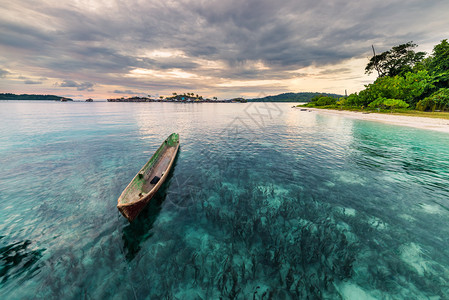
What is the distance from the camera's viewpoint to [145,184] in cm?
1284

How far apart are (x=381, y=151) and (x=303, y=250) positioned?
84.3ft

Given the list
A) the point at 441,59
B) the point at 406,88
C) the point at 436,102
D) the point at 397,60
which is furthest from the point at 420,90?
the point at 397,60

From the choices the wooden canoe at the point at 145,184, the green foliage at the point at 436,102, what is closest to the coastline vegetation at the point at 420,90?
the green foliage at the point at 436,102

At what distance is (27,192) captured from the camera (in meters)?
12.9

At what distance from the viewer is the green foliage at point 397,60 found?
77938mm

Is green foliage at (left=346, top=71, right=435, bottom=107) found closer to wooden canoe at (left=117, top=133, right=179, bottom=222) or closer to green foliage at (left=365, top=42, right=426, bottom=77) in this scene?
green foliage at (left=365, top=42, right=426, bottom=77)

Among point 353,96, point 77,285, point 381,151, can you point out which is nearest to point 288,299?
point 77,285

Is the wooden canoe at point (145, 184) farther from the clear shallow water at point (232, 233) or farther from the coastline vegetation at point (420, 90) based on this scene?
the coastline vegetation at point (420, 90)

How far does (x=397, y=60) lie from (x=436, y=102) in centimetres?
4768

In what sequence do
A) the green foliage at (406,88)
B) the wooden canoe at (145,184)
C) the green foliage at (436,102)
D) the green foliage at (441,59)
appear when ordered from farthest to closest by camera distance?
the green foliage at (406,88) → the green foliage at (441,59) → the green foliage at (436,102) → the wooden canoe at (145,184)

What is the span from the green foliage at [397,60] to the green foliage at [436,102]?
2756 centimetres

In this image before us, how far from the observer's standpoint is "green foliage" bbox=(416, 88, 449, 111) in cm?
5085

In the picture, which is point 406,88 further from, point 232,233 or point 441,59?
point 232,233

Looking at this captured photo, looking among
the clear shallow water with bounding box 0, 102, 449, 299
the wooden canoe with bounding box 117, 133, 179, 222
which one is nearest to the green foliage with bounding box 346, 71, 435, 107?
the clear shallow water with bounding box 0, 102, 449, 299
